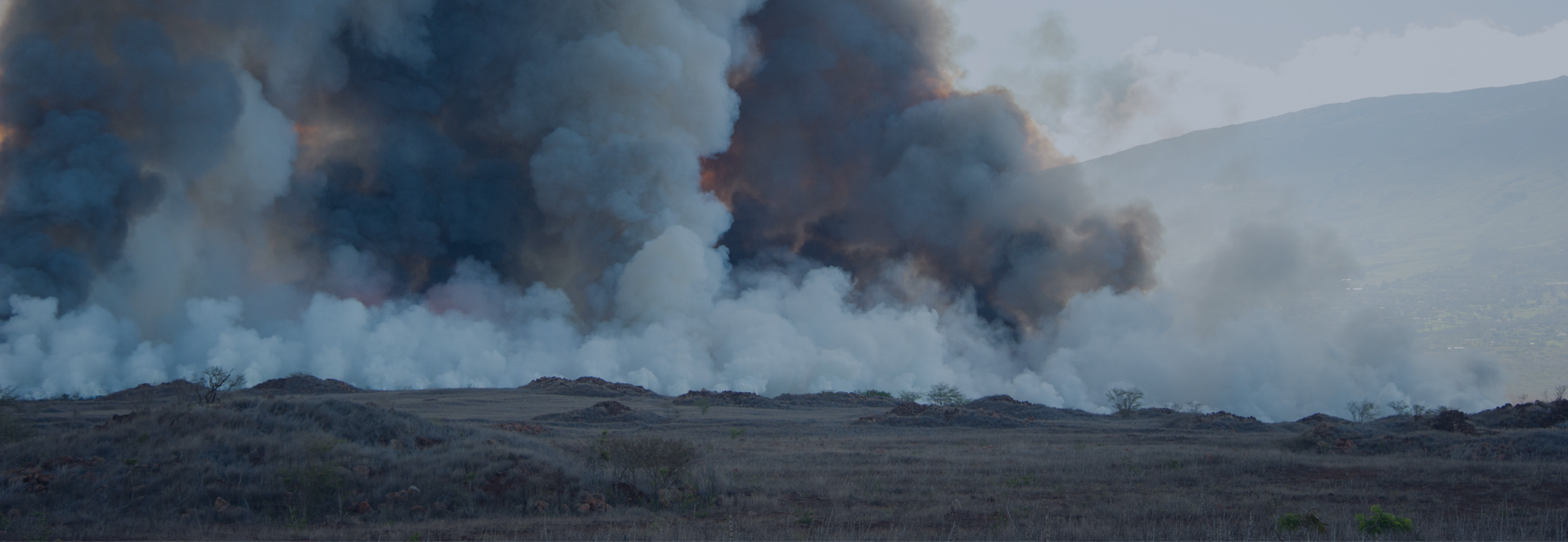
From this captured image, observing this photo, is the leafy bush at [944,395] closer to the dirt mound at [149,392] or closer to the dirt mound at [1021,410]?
the dirt mound at [1021,410]

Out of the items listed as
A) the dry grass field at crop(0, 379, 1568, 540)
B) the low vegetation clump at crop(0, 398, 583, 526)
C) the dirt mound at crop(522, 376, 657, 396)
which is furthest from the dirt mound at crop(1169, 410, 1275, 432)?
the dirt mound at crop(522, 376, 657, 396)

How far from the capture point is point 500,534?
11.3 m

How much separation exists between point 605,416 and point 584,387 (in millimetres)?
18233

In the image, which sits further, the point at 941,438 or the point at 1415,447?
the point at 941,438

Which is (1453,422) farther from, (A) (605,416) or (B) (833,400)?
(B) (833,400)

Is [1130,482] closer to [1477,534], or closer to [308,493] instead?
[1477,534]

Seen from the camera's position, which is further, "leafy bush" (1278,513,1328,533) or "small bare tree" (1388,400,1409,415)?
"small bare tree" (1388,400,1409,415)

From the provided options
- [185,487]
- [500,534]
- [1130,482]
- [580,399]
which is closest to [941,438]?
[1130,482]

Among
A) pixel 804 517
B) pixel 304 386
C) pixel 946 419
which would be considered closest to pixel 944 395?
pixel 946 419

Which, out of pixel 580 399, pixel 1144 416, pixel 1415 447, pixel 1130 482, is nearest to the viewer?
pixel 1130 482

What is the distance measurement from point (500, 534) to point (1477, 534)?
12.9m

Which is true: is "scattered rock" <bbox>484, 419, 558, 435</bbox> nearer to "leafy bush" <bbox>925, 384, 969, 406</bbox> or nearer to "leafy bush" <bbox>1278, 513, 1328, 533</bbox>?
"leafy bush" <bbox>1278, 513, 1328, 533</bbox>

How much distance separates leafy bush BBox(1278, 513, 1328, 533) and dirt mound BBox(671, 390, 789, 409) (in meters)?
40.2

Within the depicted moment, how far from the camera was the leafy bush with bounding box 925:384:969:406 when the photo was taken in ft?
187
